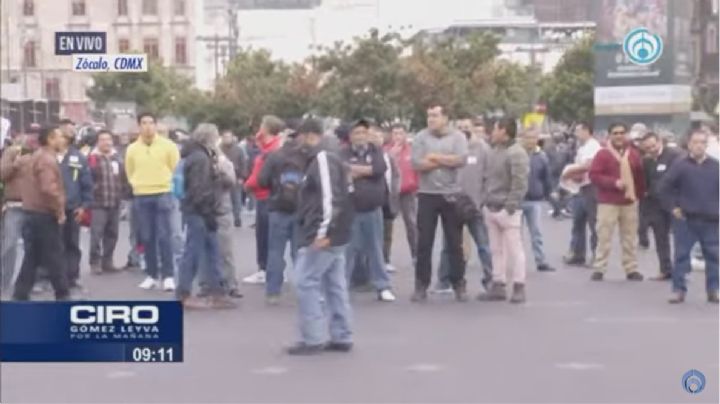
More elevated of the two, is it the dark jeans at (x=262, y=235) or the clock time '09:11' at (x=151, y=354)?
the clock time '09:11' at (x=151, y=354)

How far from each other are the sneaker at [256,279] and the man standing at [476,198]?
5.91ft

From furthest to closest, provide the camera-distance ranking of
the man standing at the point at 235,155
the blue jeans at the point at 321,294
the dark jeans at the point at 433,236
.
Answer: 1. the man standing at the point at 235,155
2. the dark jeans at the point at 433,236
3. the blue jeans at the point at 321,294

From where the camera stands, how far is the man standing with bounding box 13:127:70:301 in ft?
31.6

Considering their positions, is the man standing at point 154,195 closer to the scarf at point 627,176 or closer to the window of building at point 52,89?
the window of building at point 52,89

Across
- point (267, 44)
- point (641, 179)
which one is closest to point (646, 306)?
point (641, 179)

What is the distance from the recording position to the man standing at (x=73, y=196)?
1007 cm

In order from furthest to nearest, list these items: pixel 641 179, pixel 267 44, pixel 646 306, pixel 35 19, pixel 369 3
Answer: pixel 641 179, pixel 646 306, pixel 267 44, pixel 369 3, pixel 35 19

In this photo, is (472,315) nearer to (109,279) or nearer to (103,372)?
(109,279)

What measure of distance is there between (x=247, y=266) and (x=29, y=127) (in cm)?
782

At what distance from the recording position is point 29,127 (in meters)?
8.21

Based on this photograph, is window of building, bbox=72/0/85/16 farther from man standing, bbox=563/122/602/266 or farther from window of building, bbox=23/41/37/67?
man standing, bbox=563/122/602/266

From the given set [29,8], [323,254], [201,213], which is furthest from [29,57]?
[201,213]

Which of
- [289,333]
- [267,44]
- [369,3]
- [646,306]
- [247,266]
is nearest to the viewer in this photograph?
[369,3]

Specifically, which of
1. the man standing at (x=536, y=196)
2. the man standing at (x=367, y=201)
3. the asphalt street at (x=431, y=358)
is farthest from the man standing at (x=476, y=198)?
the man standing at (x=536, y=196)
